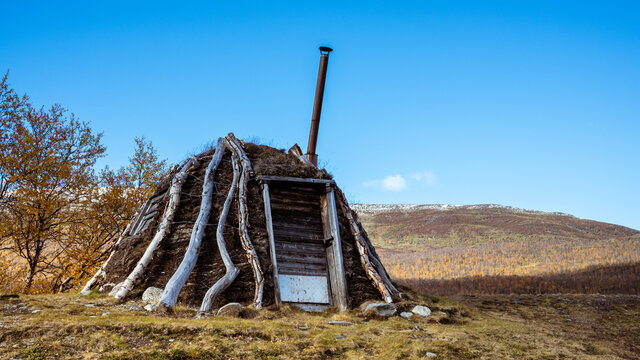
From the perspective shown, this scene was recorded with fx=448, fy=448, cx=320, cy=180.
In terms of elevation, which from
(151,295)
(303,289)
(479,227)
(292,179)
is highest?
(479,227)

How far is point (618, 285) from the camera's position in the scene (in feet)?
51.0

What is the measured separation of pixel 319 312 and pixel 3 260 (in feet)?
35.3

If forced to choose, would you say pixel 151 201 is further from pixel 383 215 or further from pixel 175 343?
pixel 383 215

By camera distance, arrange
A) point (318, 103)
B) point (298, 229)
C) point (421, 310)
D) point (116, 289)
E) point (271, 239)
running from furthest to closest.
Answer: point (318, 103) < point (298, 229) < point (271, 239) < point (421, 310) < point (116, 289)

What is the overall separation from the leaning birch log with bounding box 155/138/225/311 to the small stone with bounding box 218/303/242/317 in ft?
2.74

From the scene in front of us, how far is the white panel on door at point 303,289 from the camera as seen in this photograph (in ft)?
28.5

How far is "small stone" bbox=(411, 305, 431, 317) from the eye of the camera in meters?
8.43

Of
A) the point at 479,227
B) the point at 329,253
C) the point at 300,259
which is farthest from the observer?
the point at 479,227

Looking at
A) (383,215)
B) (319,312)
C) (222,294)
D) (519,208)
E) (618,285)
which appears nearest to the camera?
(222,294)

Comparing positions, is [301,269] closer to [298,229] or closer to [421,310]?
[298,229]

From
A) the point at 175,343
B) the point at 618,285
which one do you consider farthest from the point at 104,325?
the point at 618,285

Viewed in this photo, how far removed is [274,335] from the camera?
20.7 ft

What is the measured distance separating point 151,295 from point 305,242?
3294 mm

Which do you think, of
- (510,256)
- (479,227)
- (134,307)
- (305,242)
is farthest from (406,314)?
(479,227)
